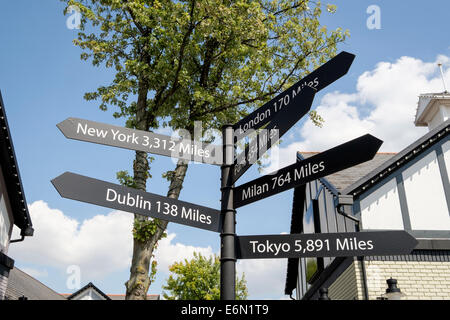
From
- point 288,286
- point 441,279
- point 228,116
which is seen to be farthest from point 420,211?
point 288,286

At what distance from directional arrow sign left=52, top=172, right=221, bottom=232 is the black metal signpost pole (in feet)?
0.32

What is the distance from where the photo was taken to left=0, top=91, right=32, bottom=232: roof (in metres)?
12.7

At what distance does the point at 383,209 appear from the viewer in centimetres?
1116

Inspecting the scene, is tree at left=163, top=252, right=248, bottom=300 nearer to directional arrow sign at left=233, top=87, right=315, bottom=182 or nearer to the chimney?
the chimney

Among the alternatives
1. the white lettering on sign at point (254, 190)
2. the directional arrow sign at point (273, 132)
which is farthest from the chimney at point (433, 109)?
the white lettering on sign at point (254, 190)

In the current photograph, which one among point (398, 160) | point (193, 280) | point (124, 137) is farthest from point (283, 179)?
point (193, 280)

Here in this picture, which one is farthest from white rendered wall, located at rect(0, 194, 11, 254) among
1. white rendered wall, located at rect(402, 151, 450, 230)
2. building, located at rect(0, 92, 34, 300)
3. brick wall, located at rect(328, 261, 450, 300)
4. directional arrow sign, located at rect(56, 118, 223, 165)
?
white rendered wall, located at rect(402, 151, 450, 230)

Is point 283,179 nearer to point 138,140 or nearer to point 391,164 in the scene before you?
point 138,140

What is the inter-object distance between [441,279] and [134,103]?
9469mm

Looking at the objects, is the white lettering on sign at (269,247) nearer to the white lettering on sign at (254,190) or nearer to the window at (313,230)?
the white lettering on sign at (254,190)

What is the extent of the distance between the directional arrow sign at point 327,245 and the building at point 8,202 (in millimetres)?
10520

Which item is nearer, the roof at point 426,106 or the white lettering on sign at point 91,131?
the white lettering on sign at point 91,131

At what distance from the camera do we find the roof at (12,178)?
12703 mm

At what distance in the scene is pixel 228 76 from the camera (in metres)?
12.3
